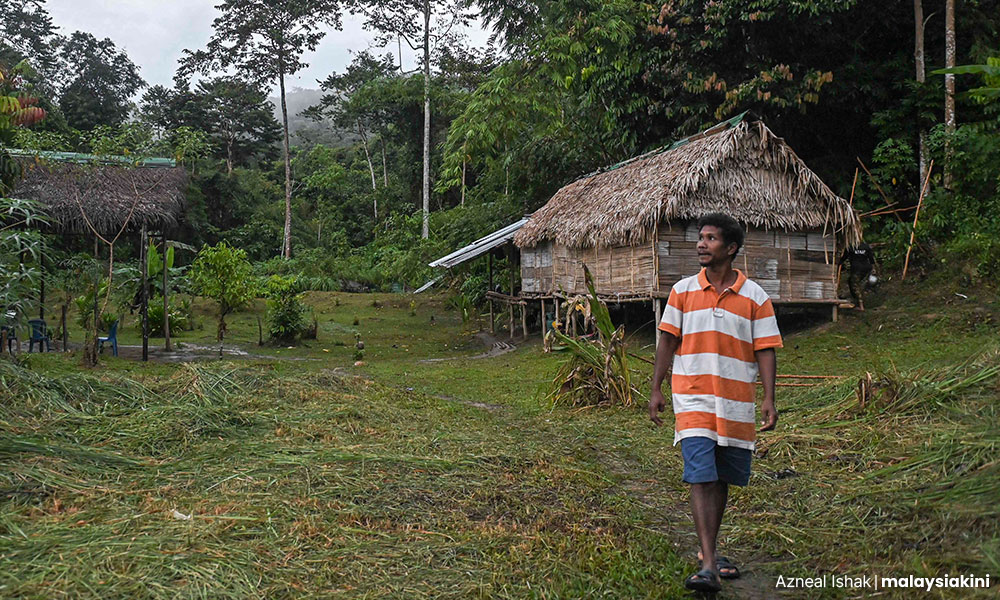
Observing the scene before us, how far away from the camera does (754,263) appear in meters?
12.4

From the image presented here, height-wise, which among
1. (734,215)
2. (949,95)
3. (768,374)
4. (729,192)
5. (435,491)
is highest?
(949,95)

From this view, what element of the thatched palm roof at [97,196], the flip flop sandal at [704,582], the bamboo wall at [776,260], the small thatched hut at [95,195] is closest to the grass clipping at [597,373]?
the flip flop sandal at [704,582]

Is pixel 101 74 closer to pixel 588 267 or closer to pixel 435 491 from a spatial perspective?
pixel 588 267

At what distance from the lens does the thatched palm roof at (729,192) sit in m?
11.9

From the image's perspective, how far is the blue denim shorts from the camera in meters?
3.03

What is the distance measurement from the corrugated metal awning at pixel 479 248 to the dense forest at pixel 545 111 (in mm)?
1911

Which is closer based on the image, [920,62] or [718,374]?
[718,374]

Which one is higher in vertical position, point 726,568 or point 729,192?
point 729,192

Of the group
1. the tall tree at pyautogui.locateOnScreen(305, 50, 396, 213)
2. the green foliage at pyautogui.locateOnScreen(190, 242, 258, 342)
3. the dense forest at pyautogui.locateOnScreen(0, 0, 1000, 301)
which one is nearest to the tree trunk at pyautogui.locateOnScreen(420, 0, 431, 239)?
the dense forest at pyautogui.locateOnScreen(0, 0, 1000, 301)

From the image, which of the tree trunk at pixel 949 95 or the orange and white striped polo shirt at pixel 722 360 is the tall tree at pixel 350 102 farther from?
the orange and white striped polo shirt at pixel 722 360

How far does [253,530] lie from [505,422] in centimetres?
369

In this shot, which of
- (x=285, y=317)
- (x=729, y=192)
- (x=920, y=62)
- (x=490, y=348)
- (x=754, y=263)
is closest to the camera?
(x=729, y=192)

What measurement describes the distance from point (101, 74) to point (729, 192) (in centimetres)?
3524

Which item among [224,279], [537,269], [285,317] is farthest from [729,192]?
[224,279]
